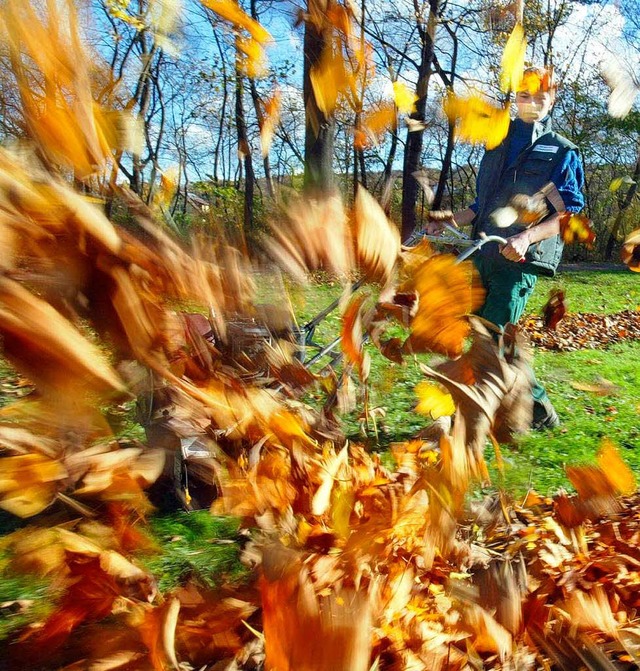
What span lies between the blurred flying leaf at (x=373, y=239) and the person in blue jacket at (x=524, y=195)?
3.99 feet

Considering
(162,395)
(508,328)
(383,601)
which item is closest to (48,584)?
(162,395)

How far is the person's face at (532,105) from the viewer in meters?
3.45

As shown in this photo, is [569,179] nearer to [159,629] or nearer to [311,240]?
[311,240]

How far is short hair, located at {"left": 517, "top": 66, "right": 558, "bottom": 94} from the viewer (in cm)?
341

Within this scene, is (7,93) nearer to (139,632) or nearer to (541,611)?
(139,632)

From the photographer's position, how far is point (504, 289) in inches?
146

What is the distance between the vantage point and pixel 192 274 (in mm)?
1861

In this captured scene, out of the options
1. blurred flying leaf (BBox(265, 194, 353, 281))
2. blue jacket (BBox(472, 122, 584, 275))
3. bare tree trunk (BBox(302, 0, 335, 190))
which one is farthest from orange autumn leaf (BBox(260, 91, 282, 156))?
blue jacket (BBox(472, 122, 584, 275))

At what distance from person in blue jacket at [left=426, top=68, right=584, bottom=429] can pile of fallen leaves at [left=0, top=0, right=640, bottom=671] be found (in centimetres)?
112

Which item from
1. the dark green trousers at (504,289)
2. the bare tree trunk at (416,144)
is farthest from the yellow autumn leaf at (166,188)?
the bare tree trunk at (416,144)

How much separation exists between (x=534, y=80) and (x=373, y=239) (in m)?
1.96

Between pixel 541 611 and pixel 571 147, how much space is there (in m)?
2.53

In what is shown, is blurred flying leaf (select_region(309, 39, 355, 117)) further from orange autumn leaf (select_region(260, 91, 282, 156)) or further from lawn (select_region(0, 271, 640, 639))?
lawn (select_region(0, 271, 640, 639))

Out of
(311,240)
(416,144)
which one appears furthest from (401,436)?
(416,144)
